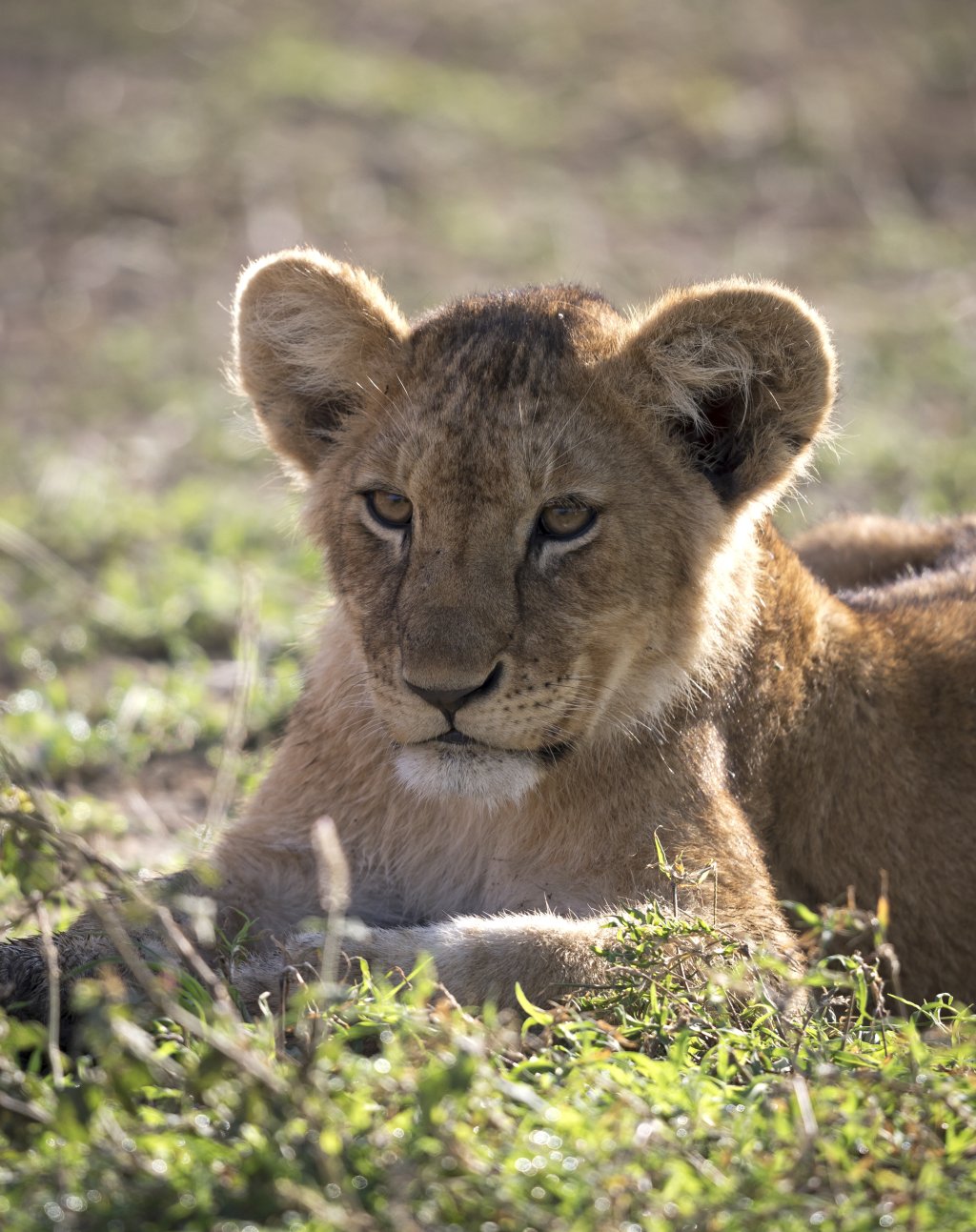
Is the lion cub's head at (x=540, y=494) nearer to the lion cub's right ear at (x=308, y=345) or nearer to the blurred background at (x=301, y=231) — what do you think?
the lion cub's right ear at (x=308, y=345)

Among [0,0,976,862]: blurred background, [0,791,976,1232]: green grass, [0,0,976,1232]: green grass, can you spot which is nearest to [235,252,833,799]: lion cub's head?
[0,0,976,1232]: green grass

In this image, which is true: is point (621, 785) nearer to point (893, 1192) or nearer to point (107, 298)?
point (893, 1192)

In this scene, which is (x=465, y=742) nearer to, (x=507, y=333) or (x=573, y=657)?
(x=573, y=657)

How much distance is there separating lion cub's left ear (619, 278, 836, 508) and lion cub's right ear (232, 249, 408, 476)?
0.74 metres

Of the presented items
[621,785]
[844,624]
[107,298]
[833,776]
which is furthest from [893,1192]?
[107,298]

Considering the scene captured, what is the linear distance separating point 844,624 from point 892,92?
11.6 m

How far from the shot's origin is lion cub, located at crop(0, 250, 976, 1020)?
3578 millimetres

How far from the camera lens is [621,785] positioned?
3857 mm

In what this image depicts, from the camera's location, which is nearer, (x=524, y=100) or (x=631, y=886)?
(x=631, y=886)

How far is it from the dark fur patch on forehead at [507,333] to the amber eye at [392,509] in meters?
0.36

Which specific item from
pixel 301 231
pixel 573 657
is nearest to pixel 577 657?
pixel 573 657

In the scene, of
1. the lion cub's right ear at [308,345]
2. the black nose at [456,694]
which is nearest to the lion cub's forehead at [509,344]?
the lion cub's right ear at [308,345]

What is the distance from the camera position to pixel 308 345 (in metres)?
4.23

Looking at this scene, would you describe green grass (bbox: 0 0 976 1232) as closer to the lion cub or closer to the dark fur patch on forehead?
the lion cub
